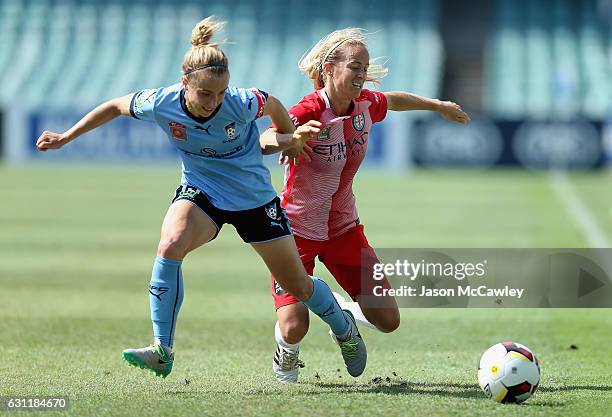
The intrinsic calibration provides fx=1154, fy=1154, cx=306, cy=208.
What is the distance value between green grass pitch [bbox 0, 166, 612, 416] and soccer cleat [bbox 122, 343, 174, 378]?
0.14 m

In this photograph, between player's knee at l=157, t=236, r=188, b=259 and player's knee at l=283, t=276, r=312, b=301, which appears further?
player's knee at l=283, t=276, r=312, b=301

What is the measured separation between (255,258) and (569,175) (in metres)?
16.4

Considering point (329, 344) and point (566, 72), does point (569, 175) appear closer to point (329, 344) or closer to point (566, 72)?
point (566, 72)

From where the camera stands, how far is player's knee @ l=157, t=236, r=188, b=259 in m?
6.34

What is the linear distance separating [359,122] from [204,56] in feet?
4.04

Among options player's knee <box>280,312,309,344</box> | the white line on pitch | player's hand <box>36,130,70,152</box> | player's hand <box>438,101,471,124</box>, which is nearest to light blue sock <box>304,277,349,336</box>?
player's knee <box>280,312,309,344</box>

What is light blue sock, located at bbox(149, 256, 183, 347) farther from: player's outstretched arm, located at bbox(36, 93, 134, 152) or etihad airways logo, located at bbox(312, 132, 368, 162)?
etihad airways logo, located at bbox(312, 132, 368, 162)

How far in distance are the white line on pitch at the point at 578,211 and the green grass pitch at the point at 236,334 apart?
7.5 inches

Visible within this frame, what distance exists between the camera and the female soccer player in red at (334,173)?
22.6 feet

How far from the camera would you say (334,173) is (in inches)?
279

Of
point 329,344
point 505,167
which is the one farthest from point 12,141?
point 329,344

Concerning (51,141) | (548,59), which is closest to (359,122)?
(51,141)

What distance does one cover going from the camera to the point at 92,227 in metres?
16.9

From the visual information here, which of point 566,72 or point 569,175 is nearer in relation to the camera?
point 569,175
